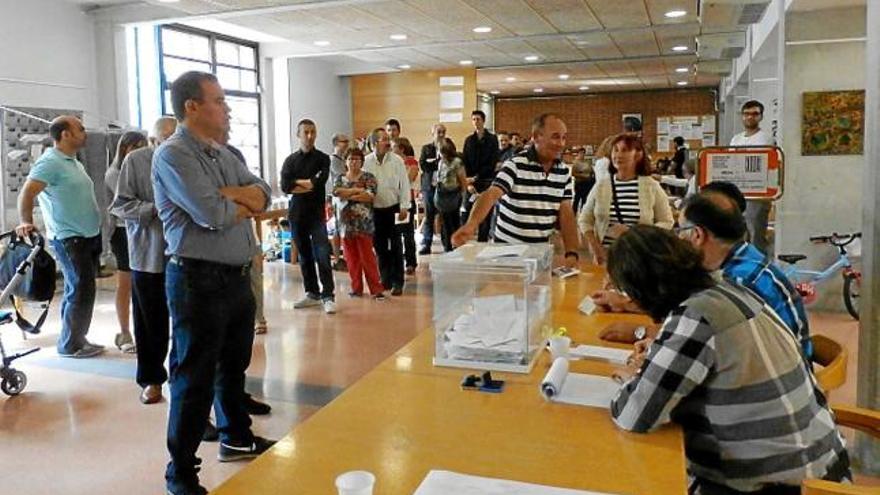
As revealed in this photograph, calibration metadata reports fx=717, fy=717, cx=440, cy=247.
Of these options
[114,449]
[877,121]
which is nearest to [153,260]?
[114,449]

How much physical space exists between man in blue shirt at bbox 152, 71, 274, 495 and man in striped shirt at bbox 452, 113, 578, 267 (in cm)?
145

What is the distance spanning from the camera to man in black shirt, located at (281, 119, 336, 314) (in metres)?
5.87

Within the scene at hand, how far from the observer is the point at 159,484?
2.91 meters

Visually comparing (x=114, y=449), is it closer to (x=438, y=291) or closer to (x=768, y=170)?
(x=438, y=291)

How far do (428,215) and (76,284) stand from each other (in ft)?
15.8

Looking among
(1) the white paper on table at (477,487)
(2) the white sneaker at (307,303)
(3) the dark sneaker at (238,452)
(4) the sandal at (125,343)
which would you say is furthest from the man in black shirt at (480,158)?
(1) the white paper on table at (477,487)

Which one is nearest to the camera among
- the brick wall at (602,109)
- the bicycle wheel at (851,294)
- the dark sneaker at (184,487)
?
the dark sneaker at (184,487)

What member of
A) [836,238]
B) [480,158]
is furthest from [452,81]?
[836,238]

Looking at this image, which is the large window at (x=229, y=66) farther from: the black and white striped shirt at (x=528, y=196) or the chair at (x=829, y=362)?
the chair at (x=829, y=362)

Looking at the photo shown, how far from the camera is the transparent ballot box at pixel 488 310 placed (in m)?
2.08

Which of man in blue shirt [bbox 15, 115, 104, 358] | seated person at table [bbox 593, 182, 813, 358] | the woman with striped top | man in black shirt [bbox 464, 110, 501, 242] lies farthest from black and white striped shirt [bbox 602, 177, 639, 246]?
man in black shirt [bbox 464, 110, 501, 242]

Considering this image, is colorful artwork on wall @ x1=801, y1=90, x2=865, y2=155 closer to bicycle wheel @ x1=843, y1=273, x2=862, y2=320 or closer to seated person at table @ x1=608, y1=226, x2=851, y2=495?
bicycle wheel @ x1=843, y1=273, x2=862, y2=320

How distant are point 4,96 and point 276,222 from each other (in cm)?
317

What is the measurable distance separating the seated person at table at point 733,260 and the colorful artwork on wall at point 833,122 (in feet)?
12.8
